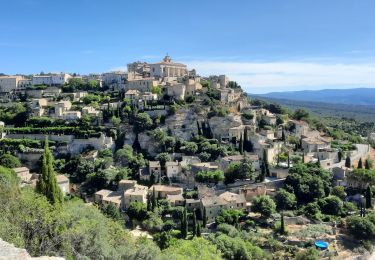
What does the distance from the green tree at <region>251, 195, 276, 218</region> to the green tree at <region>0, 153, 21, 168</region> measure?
30191mm

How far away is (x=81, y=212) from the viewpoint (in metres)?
29.2

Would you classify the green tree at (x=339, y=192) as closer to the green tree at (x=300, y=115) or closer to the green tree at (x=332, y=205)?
the green tree at (x=332, y=205)

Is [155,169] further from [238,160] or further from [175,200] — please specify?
[238,160]

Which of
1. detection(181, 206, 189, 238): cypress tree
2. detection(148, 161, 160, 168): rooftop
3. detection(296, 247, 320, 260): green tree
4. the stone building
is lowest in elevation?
detection(296, 247, 320, 260): green tree

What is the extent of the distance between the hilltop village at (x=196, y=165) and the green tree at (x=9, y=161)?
0.42ft

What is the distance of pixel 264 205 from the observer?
42.5m

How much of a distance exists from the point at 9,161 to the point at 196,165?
23720 mm

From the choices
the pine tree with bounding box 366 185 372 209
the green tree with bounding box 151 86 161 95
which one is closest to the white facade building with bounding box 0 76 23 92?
the green tree with bounding box 151 86 161 95

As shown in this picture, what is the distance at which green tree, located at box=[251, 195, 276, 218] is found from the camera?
42438mm

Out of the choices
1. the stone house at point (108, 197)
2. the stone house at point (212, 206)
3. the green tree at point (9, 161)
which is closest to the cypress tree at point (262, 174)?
the stone house at point (212, 206)

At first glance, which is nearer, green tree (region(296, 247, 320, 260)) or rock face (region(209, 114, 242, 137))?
green tree (region(296, 247, 320, 260))

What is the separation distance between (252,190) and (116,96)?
3433cm

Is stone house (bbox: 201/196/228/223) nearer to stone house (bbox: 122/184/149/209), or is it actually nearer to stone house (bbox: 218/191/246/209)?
stone house (bbox: 218/191/246/209)

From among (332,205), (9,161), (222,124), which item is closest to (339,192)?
(332,205)
